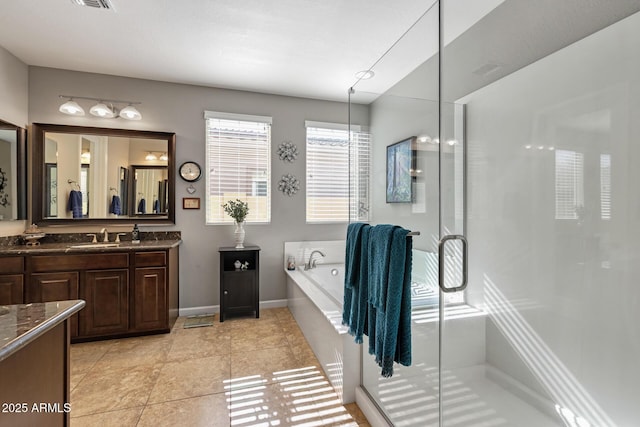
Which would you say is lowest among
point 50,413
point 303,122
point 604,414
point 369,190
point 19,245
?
point 604,414

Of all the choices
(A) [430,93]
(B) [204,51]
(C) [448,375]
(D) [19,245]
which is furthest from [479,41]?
(D) [19,245]

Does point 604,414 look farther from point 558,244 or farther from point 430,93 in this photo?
point 430,93

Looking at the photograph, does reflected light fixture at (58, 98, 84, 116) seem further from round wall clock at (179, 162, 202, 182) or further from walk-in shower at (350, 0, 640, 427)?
walk-in shower at (350, 0, 640, 427)

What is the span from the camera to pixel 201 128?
3547 millimetres

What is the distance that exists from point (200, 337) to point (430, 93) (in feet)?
9.40

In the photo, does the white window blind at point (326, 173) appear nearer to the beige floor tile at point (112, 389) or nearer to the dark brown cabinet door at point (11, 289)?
the beige floor tile at point (112, 389)

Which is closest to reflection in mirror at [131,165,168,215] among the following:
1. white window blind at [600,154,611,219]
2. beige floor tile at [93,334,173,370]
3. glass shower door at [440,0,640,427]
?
beige floor tile at [93,334,173,370]

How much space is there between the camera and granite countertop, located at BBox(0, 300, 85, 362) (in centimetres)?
75

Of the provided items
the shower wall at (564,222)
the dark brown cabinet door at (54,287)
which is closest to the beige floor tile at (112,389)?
the dark brown cabinet door at (54,287)

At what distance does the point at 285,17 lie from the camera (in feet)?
7.48

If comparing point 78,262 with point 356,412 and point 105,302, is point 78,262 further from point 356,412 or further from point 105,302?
point 356,412

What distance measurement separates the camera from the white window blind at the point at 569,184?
1293mm

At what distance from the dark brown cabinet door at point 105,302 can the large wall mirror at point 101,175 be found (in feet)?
2.45

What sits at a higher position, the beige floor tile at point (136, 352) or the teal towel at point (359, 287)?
the teal towel at point (359, 287)
